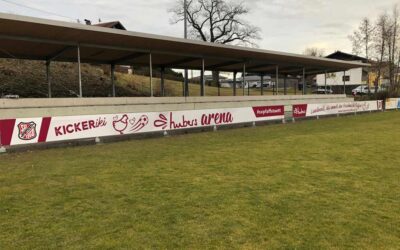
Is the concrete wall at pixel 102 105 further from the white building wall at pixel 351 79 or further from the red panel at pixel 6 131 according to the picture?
the white building wall at pixel 351 79

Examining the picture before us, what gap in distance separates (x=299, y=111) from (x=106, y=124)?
50.4ft

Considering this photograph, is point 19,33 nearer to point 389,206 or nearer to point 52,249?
point 52,249

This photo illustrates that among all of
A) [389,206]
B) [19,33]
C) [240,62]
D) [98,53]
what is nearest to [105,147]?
[19,33]

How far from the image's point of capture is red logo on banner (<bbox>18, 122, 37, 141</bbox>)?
1298 centimetres

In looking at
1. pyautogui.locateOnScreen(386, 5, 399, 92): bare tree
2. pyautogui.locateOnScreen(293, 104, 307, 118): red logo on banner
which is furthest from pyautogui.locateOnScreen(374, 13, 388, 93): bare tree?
pyautogui.locateOnScreen(293, 104, 307, 118): red logo on banner

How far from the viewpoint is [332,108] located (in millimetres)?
29766

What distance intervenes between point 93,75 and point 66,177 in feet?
81.7

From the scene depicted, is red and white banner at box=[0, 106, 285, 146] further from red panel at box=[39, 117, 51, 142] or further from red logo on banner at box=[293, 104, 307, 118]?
red logo on banner at box=[293, 104, 307, 118]

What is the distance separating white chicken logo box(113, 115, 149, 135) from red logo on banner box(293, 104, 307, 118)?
41.7ft

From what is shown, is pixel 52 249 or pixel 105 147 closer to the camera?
pixel 52 249

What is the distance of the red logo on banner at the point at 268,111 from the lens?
22766 mm

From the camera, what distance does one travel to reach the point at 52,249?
4.77 metres

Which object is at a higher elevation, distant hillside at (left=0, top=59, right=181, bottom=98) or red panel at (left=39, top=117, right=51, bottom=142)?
distant hillside at (left=0, top=59, right=181, bottom=98)

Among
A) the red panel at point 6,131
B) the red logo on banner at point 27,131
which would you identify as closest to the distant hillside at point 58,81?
the red logo on banner at point 27,131
